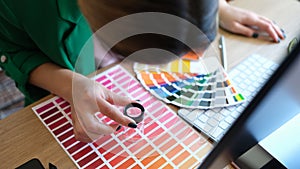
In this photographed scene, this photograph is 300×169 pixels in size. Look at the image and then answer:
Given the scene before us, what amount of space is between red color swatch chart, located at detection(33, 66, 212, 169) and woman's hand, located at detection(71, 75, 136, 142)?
0.05 feet

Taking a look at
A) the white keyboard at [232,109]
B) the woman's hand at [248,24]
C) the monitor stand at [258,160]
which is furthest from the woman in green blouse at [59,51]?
the monitor stand at [258,160]

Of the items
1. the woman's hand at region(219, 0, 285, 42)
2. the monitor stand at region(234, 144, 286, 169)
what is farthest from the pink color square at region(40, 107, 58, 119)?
the woman's hand at region(219, 0, 285, 42)

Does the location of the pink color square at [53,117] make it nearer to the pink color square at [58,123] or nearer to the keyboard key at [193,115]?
the pink color square at [58,123]

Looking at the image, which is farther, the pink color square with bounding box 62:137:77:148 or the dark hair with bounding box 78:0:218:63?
the pink color square with bounding box 62:137:77:148

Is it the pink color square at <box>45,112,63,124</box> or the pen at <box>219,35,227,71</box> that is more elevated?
the pen at <box>219,35,227,71</box>

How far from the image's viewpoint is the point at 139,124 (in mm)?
689

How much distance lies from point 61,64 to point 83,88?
15 centimetres

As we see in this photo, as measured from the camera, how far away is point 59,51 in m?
0.79

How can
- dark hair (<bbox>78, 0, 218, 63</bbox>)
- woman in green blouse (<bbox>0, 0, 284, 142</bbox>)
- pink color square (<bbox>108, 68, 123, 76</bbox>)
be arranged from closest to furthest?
dark hair (<bbox>78, 0, 218, 63</bbox>) → woman in green blouse (<bbox>0, 0, 284, 142</bbox>) → pink color square (<bbox>108, 68, 123, 76</bbox>)

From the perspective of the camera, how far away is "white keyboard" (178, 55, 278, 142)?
676 mm

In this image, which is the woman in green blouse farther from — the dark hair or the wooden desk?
the dark hair

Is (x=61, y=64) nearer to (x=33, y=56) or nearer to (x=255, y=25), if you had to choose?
(x=33, y=56)

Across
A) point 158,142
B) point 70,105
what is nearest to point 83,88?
point 70,105

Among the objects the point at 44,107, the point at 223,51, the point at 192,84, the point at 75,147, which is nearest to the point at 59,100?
the point at 44,107
